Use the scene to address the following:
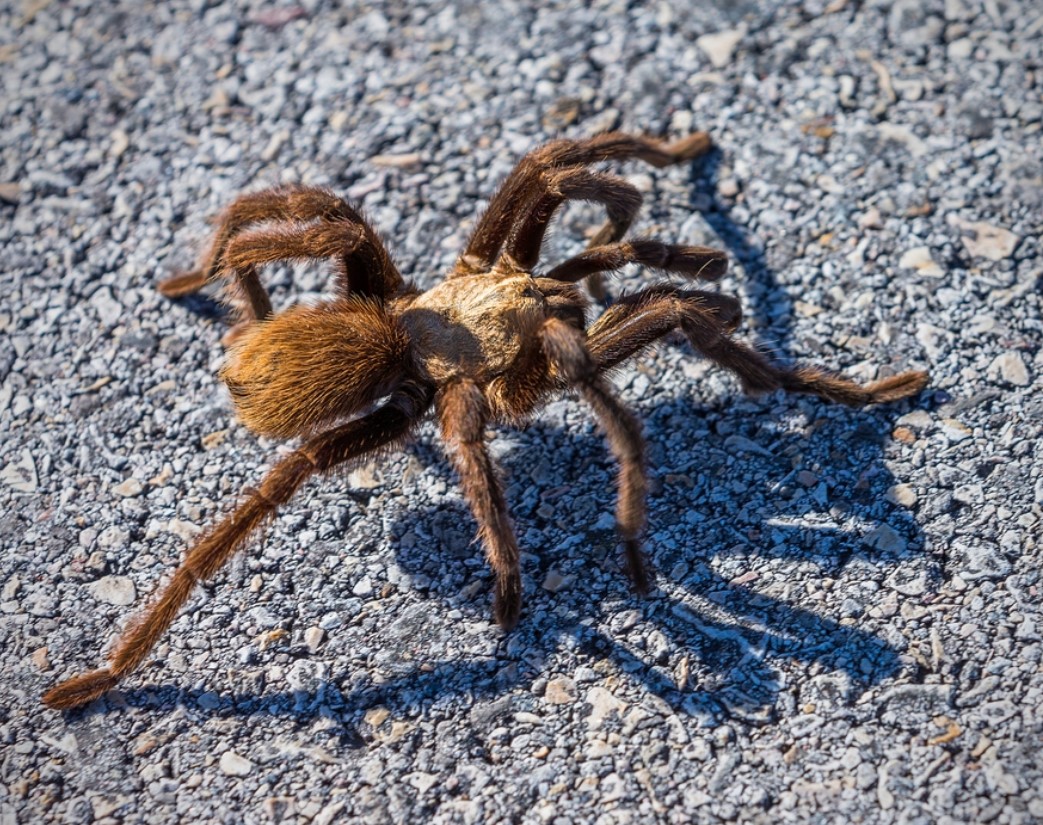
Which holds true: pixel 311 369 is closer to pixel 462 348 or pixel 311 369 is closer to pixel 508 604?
pixel 462 348

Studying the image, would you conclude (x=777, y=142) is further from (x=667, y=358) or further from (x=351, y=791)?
(x=351, y=791)

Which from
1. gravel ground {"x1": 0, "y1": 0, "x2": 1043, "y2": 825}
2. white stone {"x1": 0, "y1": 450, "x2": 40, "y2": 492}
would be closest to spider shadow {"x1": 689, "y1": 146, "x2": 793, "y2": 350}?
gravel ground {"x1": 0, "y1": 0, "x2": 1043, "y2": 825}

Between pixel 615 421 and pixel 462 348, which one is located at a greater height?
pixel 462 348

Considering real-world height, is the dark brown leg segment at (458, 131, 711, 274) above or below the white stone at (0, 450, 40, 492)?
above

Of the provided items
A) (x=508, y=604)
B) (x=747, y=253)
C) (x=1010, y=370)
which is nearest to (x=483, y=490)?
(x=508, y=604)

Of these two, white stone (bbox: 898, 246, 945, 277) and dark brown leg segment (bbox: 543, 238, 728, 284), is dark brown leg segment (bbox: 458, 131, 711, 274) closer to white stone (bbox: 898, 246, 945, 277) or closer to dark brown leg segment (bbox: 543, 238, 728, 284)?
dark brown leg segment (bbox: 543, 238, 728, 284)

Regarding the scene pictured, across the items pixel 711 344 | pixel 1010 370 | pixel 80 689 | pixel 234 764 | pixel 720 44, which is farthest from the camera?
pixel 720 44

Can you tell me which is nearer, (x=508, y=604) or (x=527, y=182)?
(x=508, y=604)
